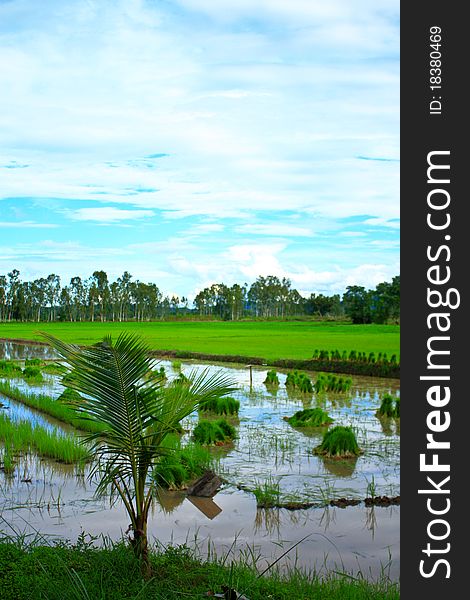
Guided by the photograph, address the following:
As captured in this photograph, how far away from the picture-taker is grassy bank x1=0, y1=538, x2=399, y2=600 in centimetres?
451

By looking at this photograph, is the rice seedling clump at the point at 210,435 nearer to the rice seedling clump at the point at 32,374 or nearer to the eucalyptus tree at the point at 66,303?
the rice seedling clump at the point at 32,374

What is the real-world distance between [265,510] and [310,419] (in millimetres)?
5537

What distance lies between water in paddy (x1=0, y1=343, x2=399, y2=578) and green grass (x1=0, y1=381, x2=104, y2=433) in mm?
2625

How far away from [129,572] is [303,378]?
1419 cm

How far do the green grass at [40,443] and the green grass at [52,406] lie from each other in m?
0.74

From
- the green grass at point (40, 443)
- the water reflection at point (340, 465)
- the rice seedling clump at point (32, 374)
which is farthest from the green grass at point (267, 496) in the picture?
the rice seedling clump at point (32, 374)

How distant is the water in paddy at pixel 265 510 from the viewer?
6.37 meters

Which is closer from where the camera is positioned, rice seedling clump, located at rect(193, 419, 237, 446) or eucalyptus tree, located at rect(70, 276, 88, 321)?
rice seedling clump, located at rect(193, 419, 237, 446)

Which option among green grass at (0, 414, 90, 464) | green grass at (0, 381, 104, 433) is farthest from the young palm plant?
green grass at (0, 381, 104, 433)

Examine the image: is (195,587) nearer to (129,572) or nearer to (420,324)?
(129,572)

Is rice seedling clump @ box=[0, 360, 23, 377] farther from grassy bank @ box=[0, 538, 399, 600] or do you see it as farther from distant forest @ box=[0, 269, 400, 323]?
distant forest @ box=[0, 269, 400, 323]

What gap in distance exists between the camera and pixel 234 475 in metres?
8.84

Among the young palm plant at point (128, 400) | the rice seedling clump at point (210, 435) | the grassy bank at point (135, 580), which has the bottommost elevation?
the grassy bank at point (135, 580)

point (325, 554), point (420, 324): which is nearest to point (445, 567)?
point (420, 324)
